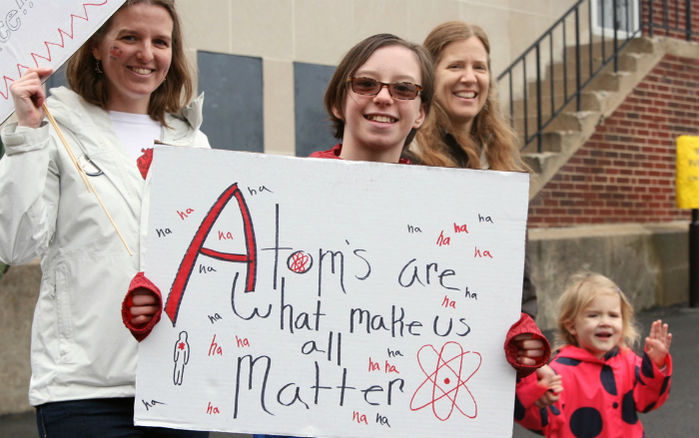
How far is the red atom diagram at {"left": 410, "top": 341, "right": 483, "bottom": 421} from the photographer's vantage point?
81.7 inches

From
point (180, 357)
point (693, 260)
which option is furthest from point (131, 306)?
point (693, 260)

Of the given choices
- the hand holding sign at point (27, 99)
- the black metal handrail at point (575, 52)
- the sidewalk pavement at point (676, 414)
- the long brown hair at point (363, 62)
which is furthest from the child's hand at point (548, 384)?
the black metal handrail at point (575, 52)

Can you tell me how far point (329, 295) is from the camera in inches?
82.4

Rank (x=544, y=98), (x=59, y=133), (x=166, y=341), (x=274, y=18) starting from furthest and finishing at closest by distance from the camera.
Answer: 1. (x=544, y=98)
2. (x=274, y=18)
3. (x=59, y=133)
4. (x=166, y=341)

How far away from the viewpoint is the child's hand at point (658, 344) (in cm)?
298

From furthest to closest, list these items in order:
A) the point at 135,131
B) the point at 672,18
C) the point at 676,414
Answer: the point at 672,18 < the point at 676,414 < the point at 135,131

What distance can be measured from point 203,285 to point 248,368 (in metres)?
0.23

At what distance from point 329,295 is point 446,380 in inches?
13.9

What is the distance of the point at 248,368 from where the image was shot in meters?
2.05

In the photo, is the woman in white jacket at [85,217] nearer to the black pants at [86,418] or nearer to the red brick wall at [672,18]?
the black pants at [86,418]

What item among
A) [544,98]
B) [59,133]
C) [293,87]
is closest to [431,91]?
[59,133]

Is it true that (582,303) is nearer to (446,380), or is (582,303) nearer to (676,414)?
(446,380)

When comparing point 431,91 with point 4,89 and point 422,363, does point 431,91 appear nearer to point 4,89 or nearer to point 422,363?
point 422,363

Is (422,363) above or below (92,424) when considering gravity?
above
